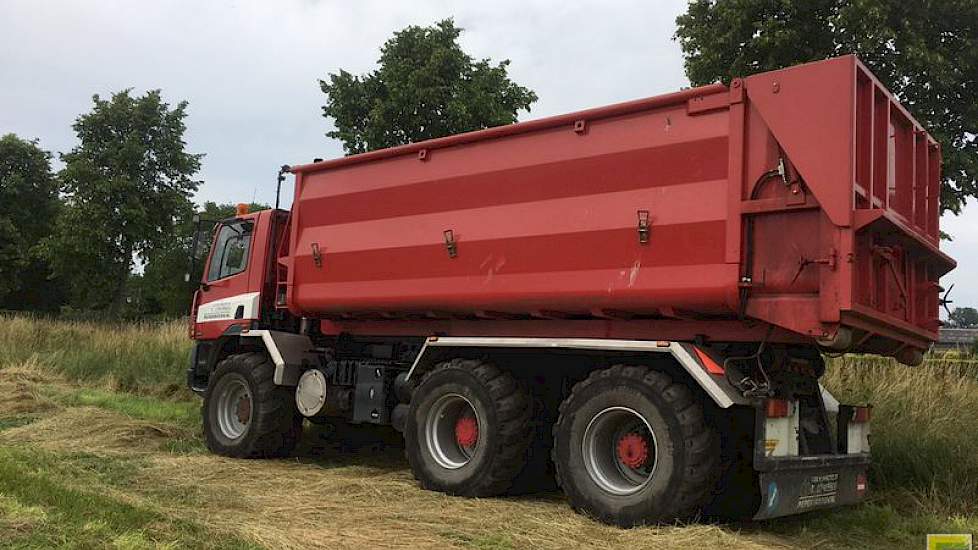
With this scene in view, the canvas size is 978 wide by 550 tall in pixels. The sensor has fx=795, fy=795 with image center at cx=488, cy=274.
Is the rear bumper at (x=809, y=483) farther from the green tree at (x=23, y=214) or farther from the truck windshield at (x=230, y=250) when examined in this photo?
the green tree at (x=23, y=214)

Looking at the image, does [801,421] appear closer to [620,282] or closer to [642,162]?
[620,282]

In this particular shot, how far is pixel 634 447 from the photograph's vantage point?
5.44 meters

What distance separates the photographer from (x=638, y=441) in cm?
542

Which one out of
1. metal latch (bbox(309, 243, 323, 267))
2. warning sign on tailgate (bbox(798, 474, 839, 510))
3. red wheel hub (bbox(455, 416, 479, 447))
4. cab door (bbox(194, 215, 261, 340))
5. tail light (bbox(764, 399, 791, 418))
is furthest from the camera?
cab door (bbox(194, 215, 261, 340))

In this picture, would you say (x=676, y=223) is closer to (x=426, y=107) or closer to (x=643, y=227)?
(x=643, y=227)

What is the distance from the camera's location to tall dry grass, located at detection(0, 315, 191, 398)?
15.2 meters

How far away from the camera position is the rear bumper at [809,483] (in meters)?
4.98

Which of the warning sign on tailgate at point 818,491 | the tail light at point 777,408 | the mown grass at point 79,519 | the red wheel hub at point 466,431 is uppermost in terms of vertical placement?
the tail light at point 777,408

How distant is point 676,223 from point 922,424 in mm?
3739

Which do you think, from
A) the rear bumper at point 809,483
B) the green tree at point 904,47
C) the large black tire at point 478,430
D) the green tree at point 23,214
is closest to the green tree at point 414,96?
the green tree at point 904,47

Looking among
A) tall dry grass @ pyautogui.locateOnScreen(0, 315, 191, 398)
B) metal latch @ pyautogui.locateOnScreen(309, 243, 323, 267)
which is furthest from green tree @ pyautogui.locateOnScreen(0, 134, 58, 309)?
metal latch @ pyautogui.locateOnScreen(309, 243, 323, 267)

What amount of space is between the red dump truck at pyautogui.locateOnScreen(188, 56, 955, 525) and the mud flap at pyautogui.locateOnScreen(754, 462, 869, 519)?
0.02m

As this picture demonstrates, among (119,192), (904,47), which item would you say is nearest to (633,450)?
(904,47)

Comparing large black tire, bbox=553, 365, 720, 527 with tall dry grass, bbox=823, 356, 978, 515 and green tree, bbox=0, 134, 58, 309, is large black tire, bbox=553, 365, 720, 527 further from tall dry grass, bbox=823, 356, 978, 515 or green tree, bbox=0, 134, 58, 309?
green tree, bbox=0, 134, 58, 309
